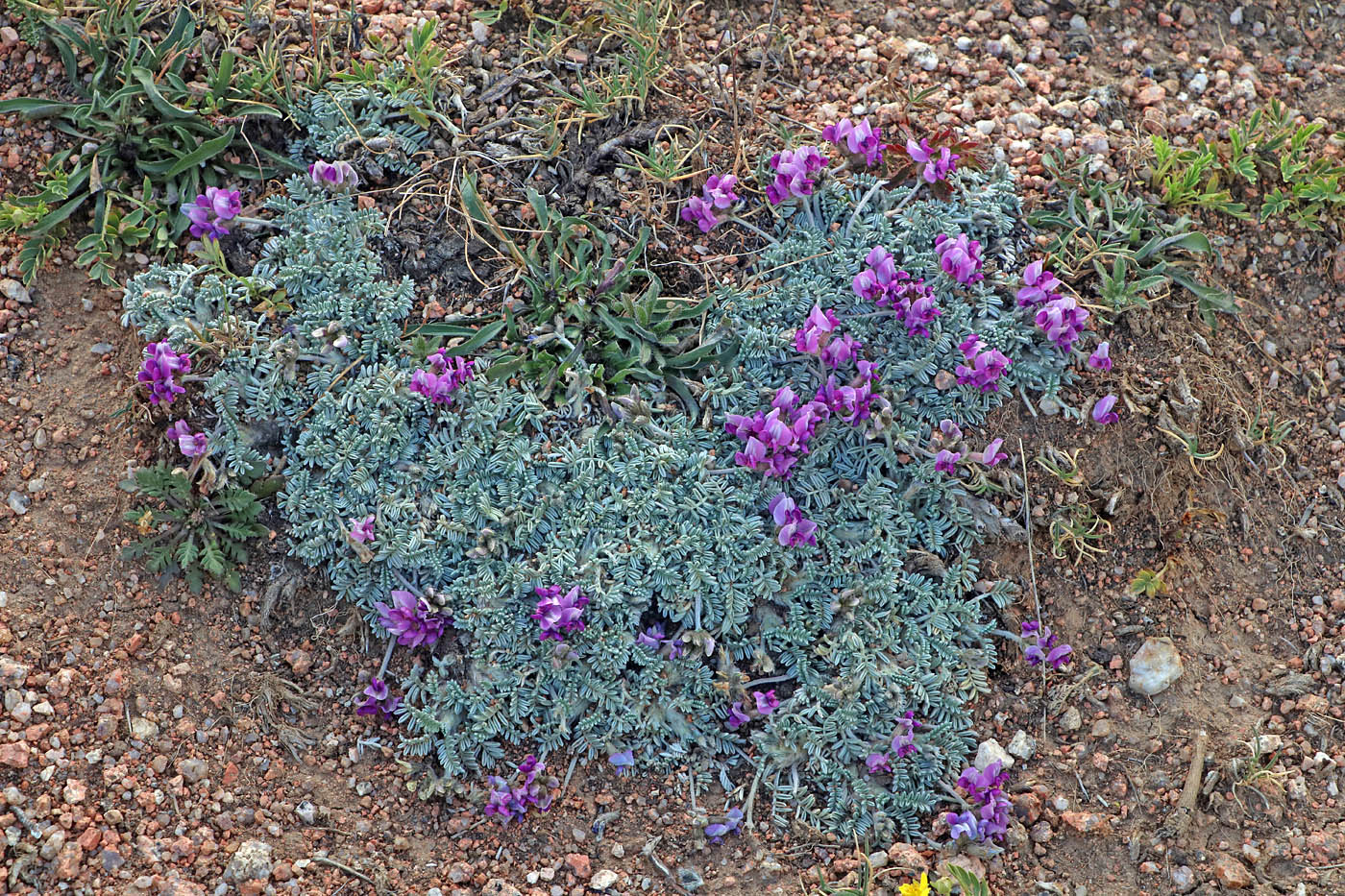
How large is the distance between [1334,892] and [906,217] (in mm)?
2858

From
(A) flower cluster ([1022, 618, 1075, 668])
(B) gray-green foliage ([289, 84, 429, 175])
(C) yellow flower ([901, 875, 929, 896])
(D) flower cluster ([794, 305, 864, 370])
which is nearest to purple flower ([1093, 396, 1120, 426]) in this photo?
(A) flower cluster ([1022, 618, 1075, 668])

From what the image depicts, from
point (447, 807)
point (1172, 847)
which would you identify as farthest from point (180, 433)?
point (1172, 847)

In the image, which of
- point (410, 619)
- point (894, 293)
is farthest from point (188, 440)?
point (894, 293)

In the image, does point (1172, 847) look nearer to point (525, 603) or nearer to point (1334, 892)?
point (1334, 892)

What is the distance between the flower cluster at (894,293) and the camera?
13.8 ft

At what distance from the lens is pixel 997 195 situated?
4539 millimetres

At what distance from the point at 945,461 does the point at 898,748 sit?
1074 millimetres

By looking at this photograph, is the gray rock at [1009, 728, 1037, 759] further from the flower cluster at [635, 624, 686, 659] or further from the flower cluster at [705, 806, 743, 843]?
the flower cluster at [635, 624, 686, 659]

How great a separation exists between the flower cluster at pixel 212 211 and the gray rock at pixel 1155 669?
393 centimetres

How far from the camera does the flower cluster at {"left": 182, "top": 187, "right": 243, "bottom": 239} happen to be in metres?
4.26

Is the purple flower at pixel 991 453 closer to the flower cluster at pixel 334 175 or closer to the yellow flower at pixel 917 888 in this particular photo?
the yellow flower at pixel 917 888

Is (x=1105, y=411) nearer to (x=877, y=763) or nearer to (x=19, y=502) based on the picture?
(x=877, y=763)

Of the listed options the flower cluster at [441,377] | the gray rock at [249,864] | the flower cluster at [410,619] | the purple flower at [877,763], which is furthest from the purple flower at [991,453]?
the gray rock at [249,864]

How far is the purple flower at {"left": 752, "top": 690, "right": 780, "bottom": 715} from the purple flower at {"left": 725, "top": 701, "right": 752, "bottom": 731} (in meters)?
0.06
